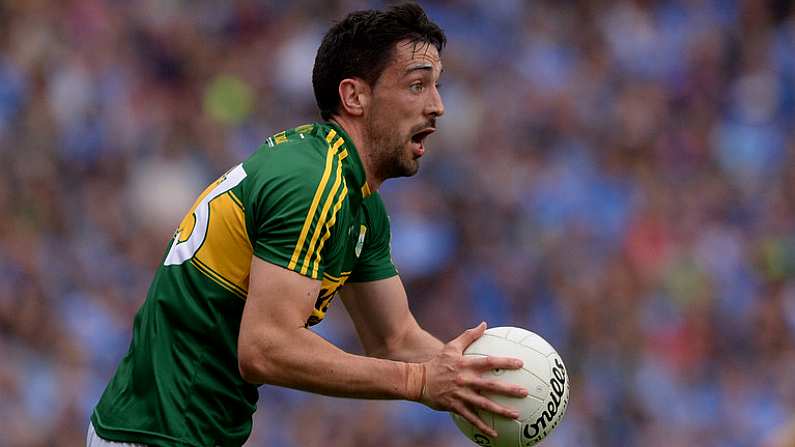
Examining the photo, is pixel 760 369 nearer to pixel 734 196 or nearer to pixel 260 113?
pixel 734 196

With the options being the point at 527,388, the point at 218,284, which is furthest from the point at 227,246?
the point at 527,388

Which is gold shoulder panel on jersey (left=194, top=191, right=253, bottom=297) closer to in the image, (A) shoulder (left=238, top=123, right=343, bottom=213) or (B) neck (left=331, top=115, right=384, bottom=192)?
(A) shoulder (left=238, top=123, right=343, bottom=213)

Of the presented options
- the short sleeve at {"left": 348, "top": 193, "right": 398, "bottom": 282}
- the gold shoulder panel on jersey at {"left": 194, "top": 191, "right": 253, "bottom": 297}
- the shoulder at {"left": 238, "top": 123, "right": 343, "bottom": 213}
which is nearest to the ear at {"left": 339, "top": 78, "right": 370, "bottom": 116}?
the shoulder at {"left": 238, "top": 123, "right": 343, "bottom": 213}

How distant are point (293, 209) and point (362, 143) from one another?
0.65 m

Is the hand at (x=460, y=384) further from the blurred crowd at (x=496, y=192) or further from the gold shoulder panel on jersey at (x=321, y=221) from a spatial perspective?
the blurred crowd at (x=496, y=192)

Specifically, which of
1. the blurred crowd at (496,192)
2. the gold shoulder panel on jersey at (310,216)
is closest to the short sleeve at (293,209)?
the gold shoulder panel on jersey at (310,216)

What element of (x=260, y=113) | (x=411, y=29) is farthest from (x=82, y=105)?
(x=411, y=29)

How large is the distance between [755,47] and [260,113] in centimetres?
486

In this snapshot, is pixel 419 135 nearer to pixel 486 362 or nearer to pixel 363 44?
pixel 363 44

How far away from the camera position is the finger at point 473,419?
428cm

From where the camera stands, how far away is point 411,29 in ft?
15.7

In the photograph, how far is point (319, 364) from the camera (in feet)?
13.8

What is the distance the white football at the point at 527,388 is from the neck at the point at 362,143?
2.40 ft

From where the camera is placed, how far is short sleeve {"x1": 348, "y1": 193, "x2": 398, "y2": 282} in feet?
16.6
